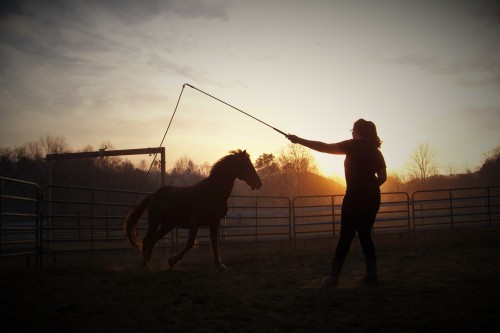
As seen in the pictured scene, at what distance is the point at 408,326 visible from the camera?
2730 millimetres

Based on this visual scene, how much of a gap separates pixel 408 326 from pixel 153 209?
19.8 ft

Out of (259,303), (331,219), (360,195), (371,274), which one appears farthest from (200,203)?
(331,219)

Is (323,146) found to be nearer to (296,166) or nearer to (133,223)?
(133,223)

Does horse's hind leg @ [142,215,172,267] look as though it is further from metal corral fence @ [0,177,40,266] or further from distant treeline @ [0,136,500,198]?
distant treeline @ [0,136,500,198]

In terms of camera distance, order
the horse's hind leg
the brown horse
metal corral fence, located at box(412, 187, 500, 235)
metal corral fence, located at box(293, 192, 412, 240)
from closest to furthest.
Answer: the brown horse
the horse's hind leg
metal corral fence, located at box(293, 192, 412, 240)
metal corral fence, located at box(412, 187, 500, 235)

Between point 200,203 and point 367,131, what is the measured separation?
346 centimetres

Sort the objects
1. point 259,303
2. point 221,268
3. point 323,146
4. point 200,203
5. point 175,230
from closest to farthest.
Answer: point 259,303 → point 323,146 → point 221,268 → point 200,203 → point 175,230

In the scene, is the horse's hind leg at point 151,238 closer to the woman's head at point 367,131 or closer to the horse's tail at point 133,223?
the horse's tail at point 133,223

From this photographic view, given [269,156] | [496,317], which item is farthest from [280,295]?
[269,156]

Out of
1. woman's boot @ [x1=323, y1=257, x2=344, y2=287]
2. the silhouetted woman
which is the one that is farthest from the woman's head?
woman's boot @ [x1=323, y1=257, x2=344, y2=287]

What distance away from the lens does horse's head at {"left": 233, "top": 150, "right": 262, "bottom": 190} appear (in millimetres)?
7465

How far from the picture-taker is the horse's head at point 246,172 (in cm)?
746

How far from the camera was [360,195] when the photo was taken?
4.77 m

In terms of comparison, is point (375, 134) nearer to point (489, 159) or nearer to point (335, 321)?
point (335, 321)
